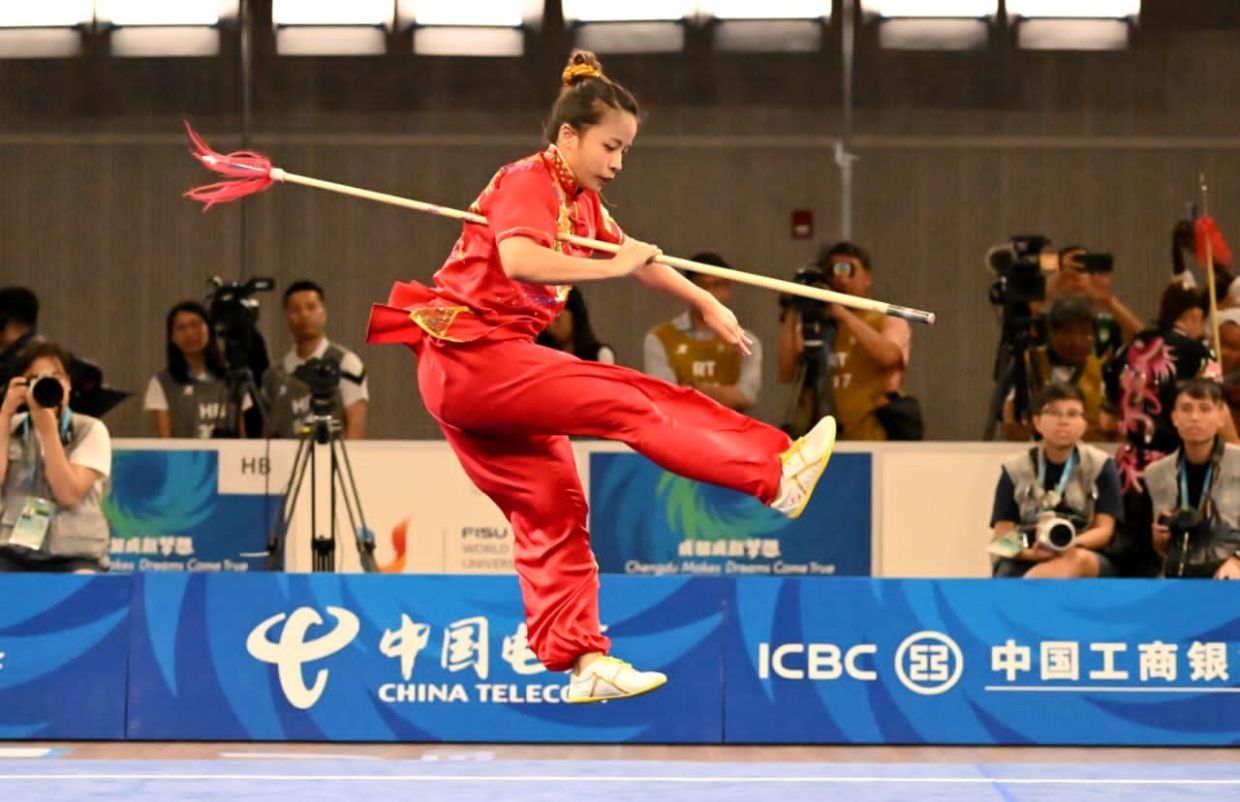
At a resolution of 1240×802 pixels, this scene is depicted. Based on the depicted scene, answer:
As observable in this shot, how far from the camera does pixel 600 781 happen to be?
5.86 meters

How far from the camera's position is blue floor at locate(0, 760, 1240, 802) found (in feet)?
18.2

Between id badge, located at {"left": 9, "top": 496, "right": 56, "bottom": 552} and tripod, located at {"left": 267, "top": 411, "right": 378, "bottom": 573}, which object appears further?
tripod, located at {"left": 267, "top": 411, "right": 378, "bottom": 573}

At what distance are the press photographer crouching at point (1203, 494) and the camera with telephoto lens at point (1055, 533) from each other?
0.35m

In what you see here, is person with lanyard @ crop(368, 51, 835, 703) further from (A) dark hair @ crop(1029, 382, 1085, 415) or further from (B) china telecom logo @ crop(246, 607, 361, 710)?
(A) dark hair @ crop(1029, 382, 1085, 415)

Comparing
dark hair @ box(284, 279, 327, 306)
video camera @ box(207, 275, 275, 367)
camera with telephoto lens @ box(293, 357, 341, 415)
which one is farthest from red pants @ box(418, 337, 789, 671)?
dark hair @ box(284, 279, 327, 306)

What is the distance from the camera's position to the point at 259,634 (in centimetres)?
666

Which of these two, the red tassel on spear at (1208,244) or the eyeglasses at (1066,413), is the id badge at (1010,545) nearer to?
the eyeglasses at (1066,413)

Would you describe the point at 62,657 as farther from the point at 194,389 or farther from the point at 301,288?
the point at 301,288

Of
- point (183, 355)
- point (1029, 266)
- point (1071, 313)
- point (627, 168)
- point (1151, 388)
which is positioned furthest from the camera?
point (627, 168)

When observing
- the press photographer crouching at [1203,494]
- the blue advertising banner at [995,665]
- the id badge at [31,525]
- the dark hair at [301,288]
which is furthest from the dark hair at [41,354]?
the press photographer crouching at [1203,494]

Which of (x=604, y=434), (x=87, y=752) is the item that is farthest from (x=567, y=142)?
(x=87, y=752)

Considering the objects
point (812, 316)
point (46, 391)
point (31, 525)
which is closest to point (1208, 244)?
point (812, 316)

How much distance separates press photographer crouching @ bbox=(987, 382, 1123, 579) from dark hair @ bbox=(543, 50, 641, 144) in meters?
2.95

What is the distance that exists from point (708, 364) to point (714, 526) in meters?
0.67
